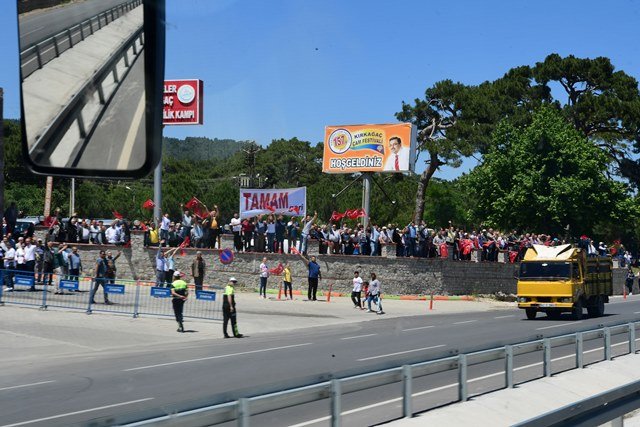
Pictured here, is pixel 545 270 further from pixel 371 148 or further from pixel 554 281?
pixel 371 148

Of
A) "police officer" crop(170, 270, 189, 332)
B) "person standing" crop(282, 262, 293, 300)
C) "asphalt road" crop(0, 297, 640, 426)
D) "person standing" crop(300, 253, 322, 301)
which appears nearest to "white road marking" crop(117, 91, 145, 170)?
"asphalt road" crop(0, 297, 640, 426)

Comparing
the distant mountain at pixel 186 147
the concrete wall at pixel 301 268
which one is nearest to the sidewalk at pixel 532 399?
the distant mountain at pixel 186 147

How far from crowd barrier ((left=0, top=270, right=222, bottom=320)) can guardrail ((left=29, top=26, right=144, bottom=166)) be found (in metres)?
27.6

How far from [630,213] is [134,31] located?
64718mm

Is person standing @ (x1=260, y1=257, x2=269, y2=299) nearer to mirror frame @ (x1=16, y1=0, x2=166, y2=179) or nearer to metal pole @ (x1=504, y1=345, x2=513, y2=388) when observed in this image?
metal pole @ (x1=504, y1=345, x2=513, y2=388)

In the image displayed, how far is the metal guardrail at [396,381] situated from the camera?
6.69 metres

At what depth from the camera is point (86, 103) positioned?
287 cm

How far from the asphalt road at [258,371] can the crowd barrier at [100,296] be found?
373cm

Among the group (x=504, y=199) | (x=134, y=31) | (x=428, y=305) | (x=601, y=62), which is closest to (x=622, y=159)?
(x=601, y=62)

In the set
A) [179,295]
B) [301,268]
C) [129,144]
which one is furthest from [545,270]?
[129,144]

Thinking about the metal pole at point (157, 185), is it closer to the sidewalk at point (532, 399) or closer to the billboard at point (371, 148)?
the sidewalk at point (532, 399)

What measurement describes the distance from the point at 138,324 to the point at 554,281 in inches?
630

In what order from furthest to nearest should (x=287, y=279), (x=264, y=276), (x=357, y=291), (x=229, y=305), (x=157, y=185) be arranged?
(x=264, y=276) < (x=287, y=279) < (x=357, y=291) < (x=229, y=305) < (x=157, y=185)

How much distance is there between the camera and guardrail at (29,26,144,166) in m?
2.86
